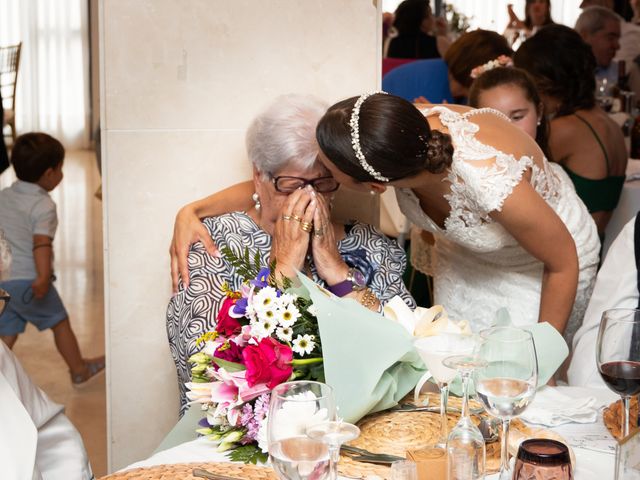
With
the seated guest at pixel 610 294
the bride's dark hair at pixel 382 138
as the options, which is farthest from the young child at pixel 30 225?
the seated guest at pixel 610 294

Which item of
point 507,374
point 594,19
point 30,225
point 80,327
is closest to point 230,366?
point 507,374

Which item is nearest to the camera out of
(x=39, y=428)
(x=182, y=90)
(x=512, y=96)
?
(x=39, y=428)

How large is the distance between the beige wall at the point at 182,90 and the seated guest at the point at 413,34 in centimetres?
313

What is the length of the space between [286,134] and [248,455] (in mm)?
912

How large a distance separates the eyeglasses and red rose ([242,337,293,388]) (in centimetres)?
75

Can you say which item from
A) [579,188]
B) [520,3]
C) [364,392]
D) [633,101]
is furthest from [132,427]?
[520,3]

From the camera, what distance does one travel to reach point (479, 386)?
1287 millimetres

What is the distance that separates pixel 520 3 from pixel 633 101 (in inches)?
117

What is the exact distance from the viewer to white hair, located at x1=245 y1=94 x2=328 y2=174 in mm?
2221

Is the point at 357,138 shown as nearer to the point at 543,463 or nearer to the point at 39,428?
the point at 39,428

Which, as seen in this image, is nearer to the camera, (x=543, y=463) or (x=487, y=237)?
(x=543, y=463)

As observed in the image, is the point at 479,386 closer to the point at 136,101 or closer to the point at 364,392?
the point at 364,392

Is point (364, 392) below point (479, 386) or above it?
below

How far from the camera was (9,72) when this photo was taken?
3.91 meters
